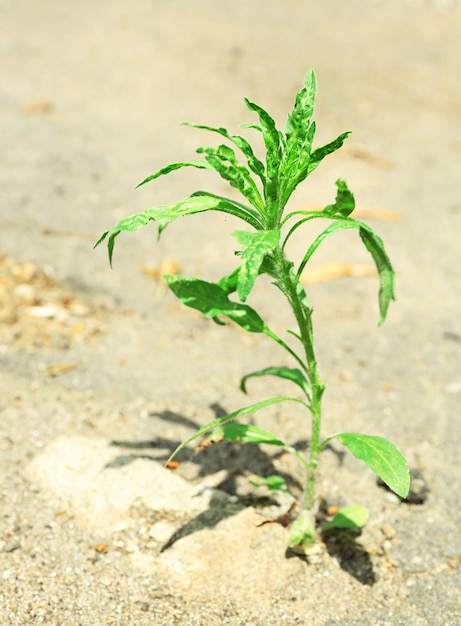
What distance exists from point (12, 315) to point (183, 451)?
4.10 feet

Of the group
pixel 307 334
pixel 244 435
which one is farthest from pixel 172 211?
pixel 244 435

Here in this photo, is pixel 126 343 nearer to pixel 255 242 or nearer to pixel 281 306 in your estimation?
pixel 281 306

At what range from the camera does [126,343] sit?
3455 millimetres

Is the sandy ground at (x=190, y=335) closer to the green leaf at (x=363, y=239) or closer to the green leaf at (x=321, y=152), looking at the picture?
the green leaf at (x=363, y=239)

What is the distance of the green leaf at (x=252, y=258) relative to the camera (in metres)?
1.69

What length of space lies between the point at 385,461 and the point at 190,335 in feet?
5.55

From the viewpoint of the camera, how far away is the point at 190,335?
3568mm

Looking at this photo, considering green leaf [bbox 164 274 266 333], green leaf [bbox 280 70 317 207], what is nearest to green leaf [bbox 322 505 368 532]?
green leaf [bbox 164 274 266 333]

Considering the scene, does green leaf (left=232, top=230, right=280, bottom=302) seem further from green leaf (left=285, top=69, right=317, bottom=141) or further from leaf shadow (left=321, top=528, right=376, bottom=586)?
leaf shadow (left=321, top=528, right=376, bottom=586)

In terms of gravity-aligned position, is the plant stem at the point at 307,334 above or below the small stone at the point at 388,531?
above

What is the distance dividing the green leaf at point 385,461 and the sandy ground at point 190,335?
55 centimetres

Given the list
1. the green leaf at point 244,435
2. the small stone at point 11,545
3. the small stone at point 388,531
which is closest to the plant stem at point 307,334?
the green leaf at point 244,435

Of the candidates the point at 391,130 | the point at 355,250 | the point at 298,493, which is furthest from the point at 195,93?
the point at 298,493

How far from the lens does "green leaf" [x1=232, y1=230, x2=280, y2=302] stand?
66.5 inches
